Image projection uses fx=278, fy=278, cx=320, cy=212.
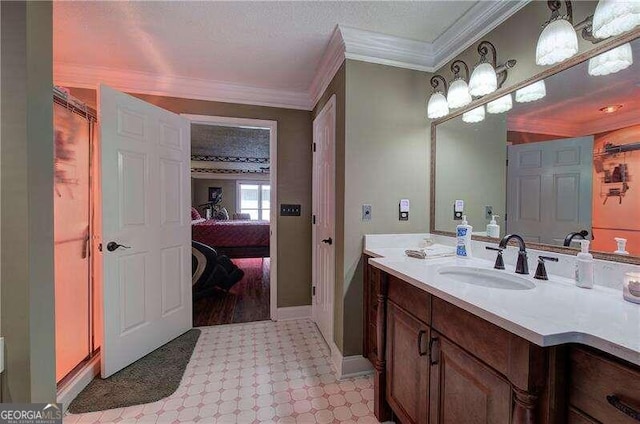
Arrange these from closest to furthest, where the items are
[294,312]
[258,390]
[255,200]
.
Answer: [258,390], [294,312], [255,200]

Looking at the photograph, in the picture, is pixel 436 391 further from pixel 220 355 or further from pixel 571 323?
pixel 220 355

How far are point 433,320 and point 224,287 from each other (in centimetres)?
301

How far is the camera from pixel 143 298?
2.12 m

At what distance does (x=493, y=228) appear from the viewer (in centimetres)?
162

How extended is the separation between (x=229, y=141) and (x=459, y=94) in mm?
4541

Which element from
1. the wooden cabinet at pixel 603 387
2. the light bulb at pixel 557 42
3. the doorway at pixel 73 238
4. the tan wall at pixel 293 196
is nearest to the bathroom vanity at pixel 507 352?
the wooden cabinet at pixel 603 387

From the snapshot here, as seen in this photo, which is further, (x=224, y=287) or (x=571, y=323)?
(x=224, y=287)

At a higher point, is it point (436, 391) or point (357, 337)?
point (436, 391)

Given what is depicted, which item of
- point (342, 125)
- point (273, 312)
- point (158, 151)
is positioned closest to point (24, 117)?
point (158, 151)

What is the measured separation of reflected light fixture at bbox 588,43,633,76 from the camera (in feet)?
3.44

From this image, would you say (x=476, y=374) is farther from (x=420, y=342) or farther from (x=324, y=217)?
(x=324, y=217)

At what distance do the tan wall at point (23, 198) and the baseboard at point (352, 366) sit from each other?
1531 millimetres

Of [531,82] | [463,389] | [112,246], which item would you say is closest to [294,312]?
[112,246]

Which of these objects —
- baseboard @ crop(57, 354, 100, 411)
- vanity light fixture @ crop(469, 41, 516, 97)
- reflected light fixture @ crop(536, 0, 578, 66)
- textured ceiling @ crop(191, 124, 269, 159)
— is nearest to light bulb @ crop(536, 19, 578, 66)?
reflected light fixture @ crop(536, 0, 578, 66)
